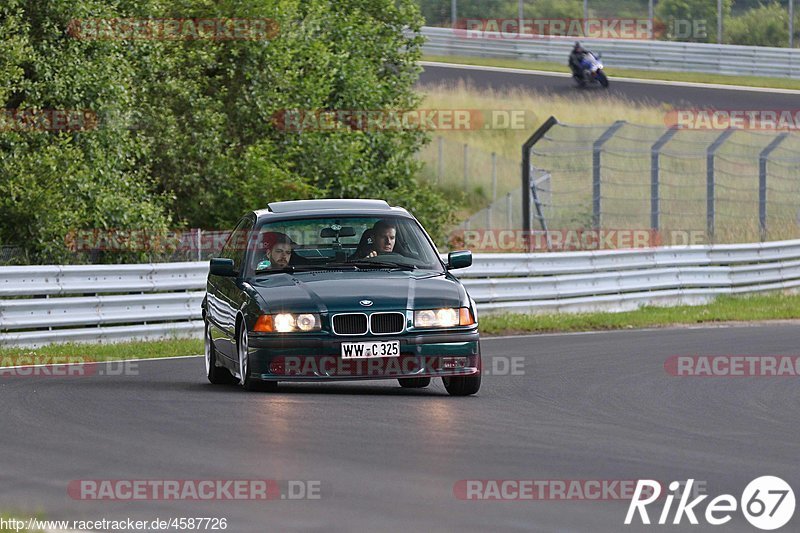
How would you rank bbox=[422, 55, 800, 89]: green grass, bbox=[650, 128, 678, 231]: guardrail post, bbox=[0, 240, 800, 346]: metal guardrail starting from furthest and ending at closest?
bbox=[422, 55, 800, 89]: green grass, bbox=[650, 128, 678, 231]: guardrail post, bbox=[0, 240, 800, 346]: metal guardrail

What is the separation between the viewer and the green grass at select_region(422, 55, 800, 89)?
4900cm

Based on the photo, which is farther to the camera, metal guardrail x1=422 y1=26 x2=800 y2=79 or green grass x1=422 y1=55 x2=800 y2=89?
metal guardrail x1=422 y1=26 x2=800 y2=79

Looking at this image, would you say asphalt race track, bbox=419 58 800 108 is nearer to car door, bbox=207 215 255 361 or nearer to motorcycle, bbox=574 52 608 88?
motorcycle, bbox=574 52 608 88

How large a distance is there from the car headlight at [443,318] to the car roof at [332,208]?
1584 millimetres

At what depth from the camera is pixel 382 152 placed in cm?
3075

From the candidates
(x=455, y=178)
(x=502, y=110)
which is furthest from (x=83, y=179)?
(x=502, y=110)

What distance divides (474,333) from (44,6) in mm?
13818

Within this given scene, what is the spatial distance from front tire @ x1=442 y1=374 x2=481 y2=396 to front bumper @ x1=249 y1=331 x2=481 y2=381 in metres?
0.33

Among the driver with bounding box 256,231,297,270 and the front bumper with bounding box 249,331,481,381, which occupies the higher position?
the driver with bounding box 256,231,297,270

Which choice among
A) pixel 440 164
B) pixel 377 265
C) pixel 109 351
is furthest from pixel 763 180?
pixel 377 265

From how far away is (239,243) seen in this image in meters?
13.8

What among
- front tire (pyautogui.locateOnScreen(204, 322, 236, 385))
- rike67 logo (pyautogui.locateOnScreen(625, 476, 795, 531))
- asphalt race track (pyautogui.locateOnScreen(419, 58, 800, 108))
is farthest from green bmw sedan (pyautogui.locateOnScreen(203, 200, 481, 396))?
asphalt race track (pyautogui.locateOnScreen(419, 58, 800, 108))

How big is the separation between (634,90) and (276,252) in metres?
35.6

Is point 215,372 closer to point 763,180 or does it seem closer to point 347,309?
point 347,309
